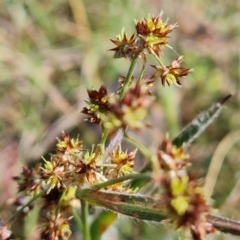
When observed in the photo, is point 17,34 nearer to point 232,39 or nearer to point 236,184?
point 232,39

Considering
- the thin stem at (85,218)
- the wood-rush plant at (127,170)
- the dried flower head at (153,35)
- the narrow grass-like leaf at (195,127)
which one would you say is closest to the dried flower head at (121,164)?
the wood-rush plant at (127,170)

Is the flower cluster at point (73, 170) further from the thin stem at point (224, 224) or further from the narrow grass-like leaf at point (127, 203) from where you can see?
the thin stem at point (224, 224)

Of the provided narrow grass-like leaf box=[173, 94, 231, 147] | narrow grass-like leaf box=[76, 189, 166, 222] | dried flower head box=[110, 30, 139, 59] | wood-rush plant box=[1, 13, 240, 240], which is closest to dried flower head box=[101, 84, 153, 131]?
wood-rush plant box=[1, 13, 240, 240]

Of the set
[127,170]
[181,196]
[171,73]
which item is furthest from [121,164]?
[181,196]

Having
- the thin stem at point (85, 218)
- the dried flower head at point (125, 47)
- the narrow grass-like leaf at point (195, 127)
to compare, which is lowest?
the thin stem at point (85, 218)

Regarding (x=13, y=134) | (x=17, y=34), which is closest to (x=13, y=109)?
(x=13, y=134)

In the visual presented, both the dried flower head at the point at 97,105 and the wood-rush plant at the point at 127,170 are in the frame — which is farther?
the dried flower head at the point at 97,105

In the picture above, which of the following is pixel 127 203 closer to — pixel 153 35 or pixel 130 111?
pixel 130 111
